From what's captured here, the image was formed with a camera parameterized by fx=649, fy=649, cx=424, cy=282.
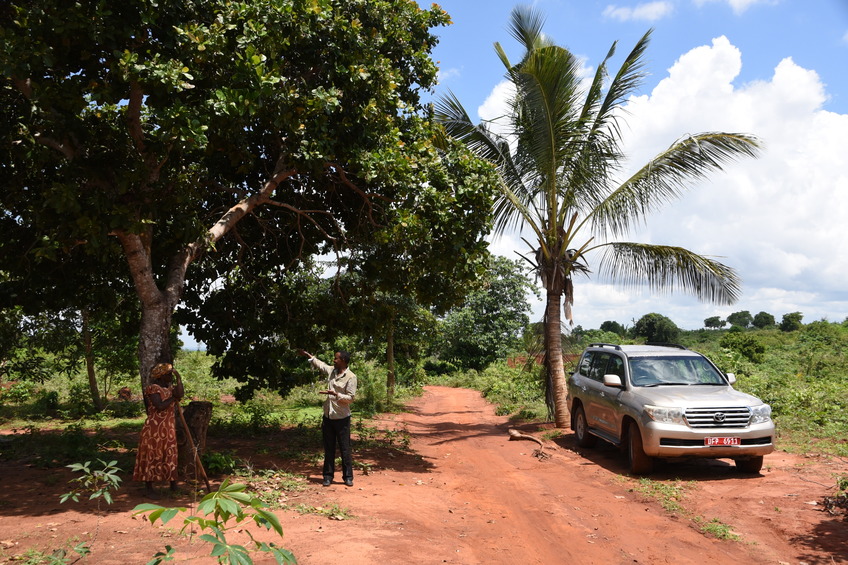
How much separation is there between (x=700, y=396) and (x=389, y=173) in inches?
234

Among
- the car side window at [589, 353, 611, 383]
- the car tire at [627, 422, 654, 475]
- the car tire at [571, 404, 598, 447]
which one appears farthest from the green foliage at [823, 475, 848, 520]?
the car tire at [571, 404, 598, 447]

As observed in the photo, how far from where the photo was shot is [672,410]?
9.68m

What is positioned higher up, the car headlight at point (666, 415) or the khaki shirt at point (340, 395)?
the khaki shirt at point (340, 395)

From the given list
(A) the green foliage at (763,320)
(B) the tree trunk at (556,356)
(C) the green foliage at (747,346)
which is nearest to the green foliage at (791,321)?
(A) the green foliage at (763,320)

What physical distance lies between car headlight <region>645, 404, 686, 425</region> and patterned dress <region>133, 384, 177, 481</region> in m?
6.74

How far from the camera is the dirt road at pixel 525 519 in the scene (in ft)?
20.4

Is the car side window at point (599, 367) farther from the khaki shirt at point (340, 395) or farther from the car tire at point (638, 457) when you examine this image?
the khaki shirt at point (340, 395)

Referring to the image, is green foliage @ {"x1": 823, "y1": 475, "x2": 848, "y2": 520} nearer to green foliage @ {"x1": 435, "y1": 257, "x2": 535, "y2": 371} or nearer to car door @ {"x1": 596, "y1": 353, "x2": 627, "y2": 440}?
car door @ {"x1": 596, "y1": 353, "x2": 627, "y2": 440}

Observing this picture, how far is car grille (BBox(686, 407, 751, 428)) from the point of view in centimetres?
959

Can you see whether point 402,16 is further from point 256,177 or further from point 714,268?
point 714,268

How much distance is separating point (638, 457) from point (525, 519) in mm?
3097

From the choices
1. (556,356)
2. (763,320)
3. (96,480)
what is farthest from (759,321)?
(96,480)

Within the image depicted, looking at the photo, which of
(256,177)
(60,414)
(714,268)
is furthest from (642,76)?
(60,414)

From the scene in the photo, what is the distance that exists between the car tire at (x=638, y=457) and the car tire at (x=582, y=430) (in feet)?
8.30
